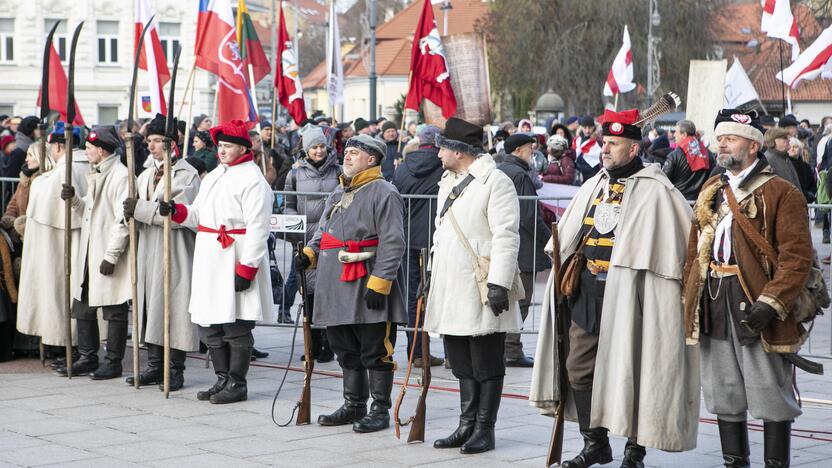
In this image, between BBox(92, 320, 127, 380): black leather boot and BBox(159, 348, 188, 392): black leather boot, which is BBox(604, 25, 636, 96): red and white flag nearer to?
BBox(92, 320, 127, 380): black leather boot

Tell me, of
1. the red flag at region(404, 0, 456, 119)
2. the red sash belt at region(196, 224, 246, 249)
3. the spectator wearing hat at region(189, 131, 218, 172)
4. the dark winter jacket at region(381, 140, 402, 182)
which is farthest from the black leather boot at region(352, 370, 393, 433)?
the dark winter jacket at region(381, 140, 402, 182)

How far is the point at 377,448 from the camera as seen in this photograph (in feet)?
25.3

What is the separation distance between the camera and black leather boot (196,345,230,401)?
30.5ft

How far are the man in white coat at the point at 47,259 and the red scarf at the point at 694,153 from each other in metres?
6.76

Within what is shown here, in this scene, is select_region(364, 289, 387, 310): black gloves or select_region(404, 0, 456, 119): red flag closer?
select_region(364, 289, 387, 310): black gloves

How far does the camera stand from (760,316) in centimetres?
624

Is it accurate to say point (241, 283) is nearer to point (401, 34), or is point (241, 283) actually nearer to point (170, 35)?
point (170, 35)

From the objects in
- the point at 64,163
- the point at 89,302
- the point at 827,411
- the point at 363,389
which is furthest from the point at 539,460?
the point at 64,163

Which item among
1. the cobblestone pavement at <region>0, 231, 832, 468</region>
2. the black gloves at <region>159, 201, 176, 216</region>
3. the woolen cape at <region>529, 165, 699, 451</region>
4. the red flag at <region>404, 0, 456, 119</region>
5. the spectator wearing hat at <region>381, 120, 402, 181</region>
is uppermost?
the red flag at <region>404, 0, 456, 119</region>

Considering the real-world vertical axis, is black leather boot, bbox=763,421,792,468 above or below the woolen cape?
below

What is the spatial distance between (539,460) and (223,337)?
→ 2792 millimetres

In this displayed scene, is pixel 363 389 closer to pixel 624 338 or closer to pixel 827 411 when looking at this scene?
pixel 624 338

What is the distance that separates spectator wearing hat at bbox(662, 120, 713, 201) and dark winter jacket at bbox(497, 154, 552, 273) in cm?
381

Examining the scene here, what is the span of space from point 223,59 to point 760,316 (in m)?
7.74
